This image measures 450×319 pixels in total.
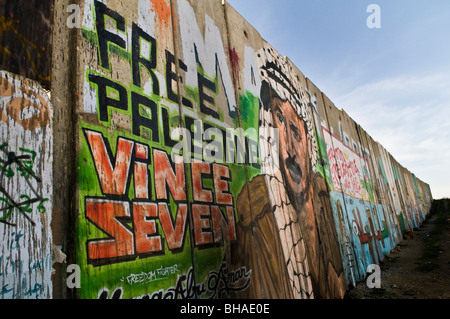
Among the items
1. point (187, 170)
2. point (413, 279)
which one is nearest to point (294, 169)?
point (187, 170)

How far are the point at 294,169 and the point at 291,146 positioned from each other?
0.33m

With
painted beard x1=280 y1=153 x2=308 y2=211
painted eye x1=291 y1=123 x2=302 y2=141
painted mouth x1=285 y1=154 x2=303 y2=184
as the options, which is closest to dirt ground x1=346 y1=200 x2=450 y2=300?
painted beard x1=280 y1=153 x2=308 y2=211

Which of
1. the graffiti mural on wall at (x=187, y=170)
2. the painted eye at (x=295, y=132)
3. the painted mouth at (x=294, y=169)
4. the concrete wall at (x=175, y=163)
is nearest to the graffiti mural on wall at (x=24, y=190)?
the concrete wall at (x=175, y=163)

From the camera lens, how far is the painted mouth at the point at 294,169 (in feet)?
11.9

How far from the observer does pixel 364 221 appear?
6359 millimetres

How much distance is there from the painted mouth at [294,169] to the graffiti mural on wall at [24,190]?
9.28 ft

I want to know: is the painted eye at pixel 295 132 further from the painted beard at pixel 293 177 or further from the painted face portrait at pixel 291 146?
the painted beard at pixel 293 177

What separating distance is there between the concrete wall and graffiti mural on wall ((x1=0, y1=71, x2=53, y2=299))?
0.02 m

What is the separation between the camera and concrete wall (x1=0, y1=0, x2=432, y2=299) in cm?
140

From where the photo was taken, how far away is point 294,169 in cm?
378

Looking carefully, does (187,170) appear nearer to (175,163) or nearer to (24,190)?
(175,163)

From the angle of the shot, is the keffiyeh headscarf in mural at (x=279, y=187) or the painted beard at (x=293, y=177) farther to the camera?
the painted beard at (x=293, y=177)

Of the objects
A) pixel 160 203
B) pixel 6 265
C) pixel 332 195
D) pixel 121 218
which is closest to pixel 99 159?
pixel 121 218
